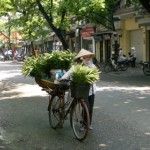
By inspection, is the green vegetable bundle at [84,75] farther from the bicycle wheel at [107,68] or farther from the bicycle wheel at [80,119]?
the bicycle wheel at [107,68]

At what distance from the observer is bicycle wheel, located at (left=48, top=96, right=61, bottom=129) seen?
829 centimetres

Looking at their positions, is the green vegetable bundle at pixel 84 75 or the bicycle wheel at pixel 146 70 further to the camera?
the bicycle wheel at pixel 146 70

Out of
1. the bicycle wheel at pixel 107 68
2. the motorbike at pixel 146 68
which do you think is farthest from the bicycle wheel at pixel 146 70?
the bicycle wheel at pixel 107 68

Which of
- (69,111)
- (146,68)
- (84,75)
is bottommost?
(146,68)

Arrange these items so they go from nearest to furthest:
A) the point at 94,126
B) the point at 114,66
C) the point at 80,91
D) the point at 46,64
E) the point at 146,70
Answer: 1. the point at 80,91
2. the point at 94,126
3. the point at 46,64
4. the point at 146,70
5. the point at 114,66

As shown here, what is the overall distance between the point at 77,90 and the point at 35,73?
5.66ft

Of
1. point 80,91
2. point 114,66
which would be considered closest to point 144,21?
point 114,66

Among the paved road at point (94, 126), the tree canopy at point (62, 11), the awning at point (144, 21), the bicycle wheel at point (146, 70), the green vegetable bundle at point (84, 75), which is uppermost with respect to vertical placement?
the tree canopy at point (62, 11)

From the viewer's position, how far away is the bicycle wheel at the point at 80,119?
723 cm

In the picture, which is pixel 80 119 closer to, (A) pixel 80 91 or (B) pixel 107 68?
(A) pixel 80 91

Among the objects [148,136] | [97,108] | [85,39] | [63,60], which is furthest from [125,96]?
[85,39]

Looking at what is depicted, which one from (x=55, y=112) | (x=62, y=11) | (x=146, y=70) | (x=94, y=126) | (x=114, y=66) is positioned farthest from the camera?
(x=62, y=11)

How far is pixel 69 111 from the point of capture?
7863mm

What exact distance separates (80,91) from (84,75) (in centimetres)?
28
